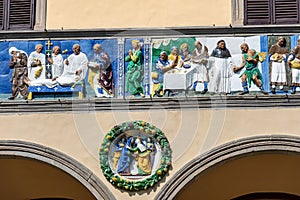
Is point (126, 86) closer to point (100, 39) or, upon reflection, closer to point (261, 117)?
point (100, 39)

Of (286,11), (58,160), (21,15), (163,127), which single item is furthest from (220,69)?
(21,15)

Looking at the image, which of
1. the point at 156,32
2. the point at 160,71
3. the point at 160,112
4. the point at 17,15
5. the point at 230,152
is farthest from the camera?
the point at 17,15

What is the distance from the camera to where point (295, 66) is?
14.3 m

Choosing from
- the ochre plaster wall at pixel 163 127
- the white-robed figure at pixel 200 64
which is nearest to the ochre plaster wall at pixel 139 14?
the white-robed figure at pixel 200 64

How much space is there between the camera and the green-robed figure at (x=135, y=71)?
14391 mm

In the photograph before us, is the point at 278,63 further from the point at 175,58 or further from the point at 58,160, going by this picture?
the point at 58,160

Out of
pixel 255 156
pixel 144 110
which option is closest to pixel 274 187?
pixel 255 156

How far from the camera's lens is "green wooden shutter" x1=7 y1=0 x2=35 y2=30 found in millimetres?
15367

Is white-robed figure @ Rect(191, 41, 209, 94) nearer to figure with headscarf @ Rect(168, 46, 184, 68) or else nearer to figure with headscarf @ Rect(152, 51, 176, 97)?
figure with headscarf @ Rect(168, 46, 184, 68)

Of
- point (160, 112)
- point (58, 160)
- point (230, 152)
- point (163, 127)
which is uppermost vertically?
point (160, 112)

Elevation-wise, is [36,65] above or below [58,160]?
above

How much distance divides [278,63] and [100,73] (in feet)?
8.56

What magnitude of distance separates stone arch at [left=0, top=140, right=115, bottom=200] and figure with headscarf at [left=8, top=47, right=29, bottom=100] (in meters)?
0.76

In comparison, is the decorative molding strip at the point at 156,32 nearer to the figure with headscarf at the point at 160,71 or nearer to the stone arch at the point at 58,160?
the figure with headscarf at the point at 160,71
